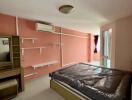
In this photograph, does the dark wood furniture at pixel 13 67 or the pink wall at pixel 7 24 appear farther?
the pink wall at pixel 7 24

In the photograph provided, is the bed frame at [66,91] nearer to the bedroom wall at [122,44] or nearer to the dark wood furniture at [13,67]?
the dark wood furniture at [13,67]

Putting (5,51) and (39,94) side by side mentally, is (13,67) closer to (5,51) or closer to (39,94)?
(5,51)

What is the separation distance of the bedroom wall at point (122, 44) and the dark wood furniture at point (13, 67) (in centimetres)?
303

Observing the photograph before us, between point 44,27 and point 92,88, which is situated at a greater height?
point 44,27

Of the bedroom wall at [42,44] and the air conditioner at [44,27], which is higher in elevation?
the air conditioner at [44,27]

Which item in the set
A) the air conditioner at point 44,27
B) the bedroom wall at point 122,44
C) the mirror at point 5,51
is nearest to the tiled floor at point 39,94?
the mirror at point 5,51

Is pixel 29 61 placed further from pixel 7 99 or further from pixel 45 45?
pixel 7 99

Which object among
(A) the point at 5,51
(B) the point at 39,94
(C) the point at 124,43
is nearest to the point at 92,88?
(B) the point at 39,94

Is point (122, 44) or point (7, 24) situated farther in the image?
point (122, 44)

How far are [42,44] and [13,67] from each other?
1.51 m

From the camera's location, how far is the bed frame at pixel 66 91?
199 cm

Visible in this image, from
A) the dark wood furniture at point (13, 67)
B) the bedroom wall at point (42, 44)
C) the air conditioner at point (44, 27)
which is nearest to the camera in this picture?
the dark wood furniture at point (13, 67)

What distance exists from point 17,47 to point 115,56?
3160 millimetres

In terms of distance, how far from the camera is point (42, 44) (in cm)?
402
